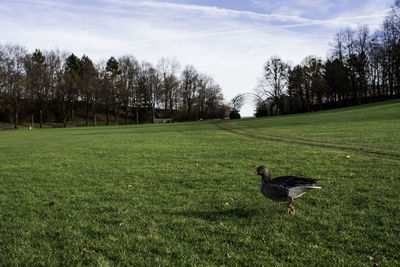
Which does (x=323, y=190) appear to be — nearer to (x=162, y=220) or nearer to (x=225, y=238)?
(x=225, y=238)

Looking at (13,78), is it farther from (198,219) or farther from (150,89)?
(198,219)

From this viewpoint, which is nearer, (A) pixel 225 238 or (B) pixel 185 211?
(A) pixel 225 238

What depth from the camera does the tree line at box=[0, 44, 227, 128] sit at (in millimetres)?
65250

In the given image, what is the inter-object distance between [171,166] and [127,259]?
20.6ft

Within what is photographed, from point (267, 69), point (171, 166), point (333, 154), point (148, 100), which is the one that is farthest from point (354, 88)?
point (171, 166)

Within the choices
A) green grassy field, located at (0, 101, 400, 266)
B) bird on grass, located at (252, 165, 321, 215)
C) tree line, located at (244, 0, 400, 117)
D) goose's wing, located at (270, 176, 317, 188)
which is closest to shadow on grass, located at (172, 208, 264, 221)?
green grassy field, located at (0, 101, 400, 266)

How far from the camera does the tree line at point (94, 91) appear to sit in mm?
65250

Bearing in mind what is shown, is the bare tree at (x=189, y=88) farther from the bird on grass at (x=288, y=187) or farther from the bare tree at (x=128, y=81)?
the bird on grass at (x=288, y=187)

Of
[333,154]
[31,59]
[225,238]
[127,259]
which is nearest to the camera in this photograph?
[127,259]

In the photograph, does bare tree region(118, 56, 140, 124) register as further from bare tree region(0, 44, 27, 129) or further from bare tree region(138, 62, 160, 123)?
bare tree region(0, 44, 27, 129)

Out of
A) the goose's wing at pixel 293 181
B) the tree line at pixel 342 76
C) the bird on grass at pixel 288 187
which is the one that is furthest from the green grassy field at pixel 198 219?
the tree line at pixel 342 76

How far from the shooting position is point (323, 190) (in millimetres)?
6234

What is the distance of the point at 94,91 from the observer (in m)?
71.9

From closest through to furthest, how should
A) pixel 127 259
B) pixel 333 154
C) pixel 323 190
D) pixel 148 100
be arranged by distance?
pixel 127 259
pixel 323 190
pixel 333 154
pixel 148 100
